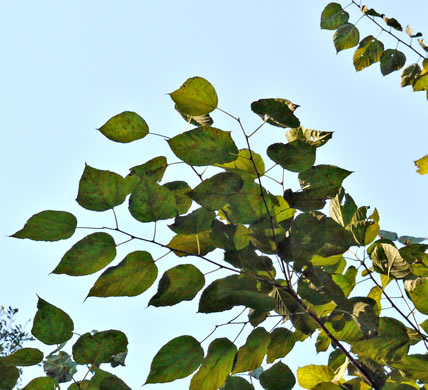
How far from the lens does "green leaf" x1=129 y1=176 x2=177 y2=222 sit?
27.3 inches

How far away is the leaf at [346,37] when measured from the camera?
5.46 ft

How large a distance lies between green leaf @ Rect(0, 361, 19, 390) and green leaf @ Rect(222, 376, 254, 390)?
12.5 inches

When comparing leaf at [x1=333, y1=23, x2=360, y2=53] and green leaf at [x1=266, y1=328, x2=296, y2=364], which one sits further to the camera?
leaf at [x1=333, y1=23, x2=360, y2=53]

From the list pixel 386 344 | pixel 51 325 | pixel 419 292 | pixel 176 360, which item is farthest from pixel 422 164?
pixel 51 325

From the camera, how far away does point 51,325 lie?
0.72 m

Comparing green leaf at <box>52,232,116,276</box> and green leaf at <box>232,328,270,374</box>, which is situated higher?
green leaf at <box>52,232,116,276</box>

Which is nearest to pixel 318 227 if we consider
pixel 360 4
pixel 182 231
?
pixel 182 231

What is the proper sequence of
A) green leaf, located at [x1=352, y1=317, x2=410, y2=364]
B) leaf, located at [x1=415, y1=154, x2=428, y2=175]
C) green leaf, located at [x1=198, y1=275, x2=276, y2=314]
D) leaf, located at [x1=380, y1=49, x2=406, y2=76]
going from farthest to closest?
1. leaf, located at [x1=380, y1=49, x2=406, y2=76]
2. leaf, located at [x1=415, y1=154, x2=428, y2=175]
3. green leaf, located at [x1=352, y1=317, x2=410, y2=364]
4. green leaf, located at [x1=198, y1=275, x2=276, y2=314]

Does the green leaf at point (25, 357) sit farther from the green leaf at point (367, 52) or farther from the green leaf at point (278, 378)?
the green leaf at point (367, 52)

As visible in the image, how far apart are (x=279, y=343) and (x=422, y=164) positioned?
545 mm

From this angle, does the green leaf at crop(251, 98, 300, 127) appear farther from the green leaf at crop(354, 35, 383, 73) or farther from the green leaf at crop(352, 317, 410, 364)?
the green leaf at crop(354, 35, 383, 73)

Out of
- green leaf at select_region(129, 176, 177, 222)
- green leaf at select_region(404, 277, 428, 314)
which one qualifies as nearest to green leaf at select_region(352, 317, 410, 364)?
green leaf at select_region(404, 277, 428, 314)

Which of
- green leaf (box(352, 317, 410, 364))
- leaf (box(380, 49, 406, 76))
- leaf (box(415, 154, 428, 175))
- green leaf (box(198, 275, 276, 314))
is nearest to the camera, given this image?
green leaf (box(198, 275, 276, 314))

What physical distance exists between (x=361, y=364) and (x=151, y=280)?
1.19 feet
